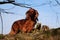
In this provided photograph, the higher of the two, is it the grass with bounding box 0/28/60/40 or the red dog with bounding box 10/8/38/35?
the red dog with bounding box 10/8/38/35

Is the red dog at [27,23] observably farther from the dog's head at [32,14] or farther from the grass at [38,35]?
the grass at [38,35]

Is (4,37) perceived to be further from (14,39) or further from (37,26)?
(37,26)

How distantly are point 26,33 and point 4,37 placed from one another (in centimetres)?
131

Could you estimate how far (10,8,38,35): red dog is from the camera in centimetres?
1060

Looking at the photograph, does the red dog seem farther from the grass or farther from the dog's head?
the grass

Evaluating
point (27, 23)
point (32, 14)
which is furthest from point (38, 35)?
point (32, 14)

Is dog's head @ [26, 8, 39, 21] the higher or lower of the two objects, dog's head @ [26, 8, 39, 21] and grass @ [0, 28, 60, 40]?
the higher

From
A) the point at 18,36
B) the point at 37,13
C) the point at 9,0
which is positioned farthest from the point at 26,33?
the point at 9,0

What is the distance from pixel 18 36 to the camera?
1017 centimetres

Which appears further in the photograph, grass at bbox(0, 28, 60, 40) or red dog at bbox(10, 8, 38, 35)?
red dog at bbox(10, 8, 38, 35)

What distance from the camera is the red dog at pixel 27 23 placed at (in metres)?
10.6

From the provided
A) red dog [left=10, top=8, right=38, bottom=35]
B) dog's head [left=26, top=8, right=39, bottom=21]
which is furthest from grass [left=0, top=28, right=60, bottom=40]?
dog's head [left=26, top=8, right=39, bottom=21]

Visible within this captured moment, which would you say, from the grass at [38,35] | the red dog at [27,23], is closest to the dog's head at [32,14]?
the red dog at [27,23]

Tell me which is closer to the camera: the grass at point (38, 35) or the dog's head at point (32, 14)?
the grass at point (38, 35)
